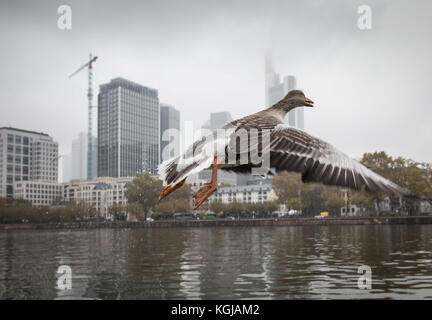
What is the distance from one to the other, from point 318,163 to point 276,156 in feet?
1.84

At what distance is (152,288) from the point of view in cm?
2773

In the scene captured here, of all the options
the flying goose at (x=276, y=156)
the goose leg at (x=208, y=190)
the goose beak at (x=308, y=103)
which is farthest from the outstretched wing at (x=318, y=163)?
the goose leg at (x=208, y=190)

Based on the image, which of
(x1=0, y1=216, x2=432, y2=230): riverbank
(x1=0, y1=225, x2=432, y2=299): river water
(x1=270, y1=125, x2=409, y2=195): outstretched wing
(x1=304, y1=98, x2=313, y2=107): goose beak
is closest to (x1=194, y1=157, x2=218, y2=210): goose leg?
(x1=270, y1=125, x2=409, y2=195): outstretched wing

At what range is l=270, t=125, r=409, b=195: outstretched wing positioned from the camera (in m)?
4.86

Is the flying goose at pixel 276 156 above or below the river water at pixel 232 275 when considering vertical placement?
above

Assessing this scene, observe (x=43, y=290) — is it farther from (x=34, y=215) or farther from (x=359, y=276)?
(x=34, y=215)

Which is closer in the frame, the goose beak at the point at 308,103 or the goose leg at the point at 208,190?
the goose leg at the point at 208,190

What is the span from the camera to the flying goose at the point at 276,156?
4.96 meters

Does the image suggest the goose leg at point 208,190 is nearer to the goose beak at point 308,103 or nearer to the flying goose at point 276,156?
the flying goose at point 276,156

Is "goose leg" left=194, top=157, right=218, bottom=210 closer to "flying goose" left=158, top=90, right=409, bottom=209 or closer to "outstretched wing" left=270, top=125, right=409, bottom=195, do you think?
"flying goose" left=158, top=90, right=409, bottom=209

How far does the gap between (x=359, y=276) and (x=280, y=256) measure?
46.8 feet

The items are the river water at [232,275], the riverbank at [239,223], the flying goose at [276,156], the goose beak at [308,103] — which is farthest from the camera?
the riverbank at [239,223]

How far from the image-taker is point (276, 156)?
5914 millimetres
